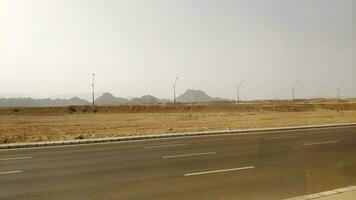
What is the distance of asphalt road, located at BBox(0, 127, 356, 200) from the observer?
843 centimetres

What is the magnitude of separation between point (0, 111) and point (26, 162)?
49.3 metres

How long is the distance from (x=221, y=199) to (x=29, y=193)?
3.87 meters

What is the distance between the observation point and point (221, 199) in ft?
25.8

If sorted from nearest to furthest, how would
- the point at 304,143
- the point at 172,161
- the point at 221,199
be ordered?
the point at 221,199, the point at 172,161, the point at 304,143

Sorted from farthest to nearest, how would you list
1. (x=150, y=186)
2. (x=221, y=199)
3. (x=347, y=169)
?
(x=347, y=169), (x=150, y=186), (x=221, y=199)

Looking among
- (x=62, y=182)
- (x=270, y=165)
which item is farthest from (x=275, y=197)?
(x=62, y=182)

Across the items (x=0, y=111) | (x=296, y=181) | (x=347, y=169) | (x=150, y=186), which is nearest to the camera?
(x=150, y=186)

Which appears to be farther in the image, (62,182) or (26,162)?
(26,162)

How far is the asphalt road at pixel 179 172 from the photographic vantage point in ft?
27.7

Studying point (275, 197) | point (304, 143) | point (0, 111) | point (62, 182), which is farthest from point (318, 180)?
point (0, 111)

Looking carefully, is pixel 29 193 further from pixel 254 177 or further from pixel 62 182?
pixel 254 177

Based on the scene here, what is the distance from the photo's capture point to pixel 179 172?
10672 millimetres

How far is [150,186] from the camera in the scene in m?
8.93

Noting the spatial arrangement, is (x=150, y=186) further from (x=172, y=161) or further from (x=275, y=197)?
(x=172, y=161)
